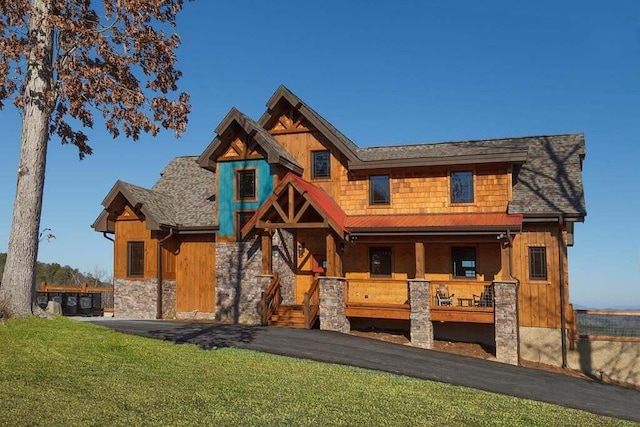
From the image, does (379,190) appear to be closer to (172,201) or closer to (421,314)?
(421,314)

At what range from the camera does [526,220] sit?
19406 millimetres

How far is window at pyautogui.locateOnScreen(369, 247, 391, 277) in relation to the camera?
21.9 meters

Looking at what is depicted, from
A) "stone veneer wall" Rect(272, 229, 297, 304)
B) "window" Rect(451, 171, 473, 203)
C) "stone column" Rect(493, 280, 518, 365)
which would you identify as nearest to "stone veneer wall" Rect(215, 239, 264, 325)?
"stone veneer wall" Rect(272, 229, 297, 304)

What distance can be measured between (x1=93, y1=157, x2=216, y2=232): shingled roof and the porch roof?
252 inches

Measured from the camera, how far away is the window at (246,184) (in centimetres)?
2245

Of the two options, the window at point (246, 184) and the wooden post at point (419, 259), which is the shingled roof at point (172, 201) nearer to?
the window at point (246, 184)

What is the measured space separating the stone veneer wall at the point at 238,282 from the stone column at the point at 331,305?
3017 millimetres

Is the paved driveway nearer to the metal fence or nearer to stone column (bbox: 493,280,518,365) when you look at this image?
stone column (bbox: 493,280,518,365)

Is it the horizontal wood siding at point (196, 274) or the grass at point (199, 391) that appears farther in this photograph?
the horizontal wood siding at point (196, 274)

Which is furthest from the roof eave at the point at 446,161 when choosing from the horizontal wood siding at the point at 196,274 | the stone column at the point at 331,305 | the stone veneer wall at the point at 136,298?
the stone veneer wall at the point at 136,298

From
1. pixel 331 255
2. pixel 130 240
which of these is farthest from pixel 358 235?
pixel 130 240

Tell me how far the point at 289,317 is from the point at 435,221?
6446 mm

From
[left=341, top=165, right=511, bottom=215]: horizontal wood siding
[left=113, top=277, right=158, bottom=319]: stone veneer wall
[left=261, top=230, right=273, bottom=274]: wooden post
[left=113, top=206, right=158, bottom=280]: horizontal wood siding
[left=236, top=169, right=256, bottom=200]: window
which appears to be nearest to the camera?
[left=341, top=165, right=511, bottom=215]: horizontal wood siding

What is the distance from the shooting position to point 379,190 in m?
22.1
